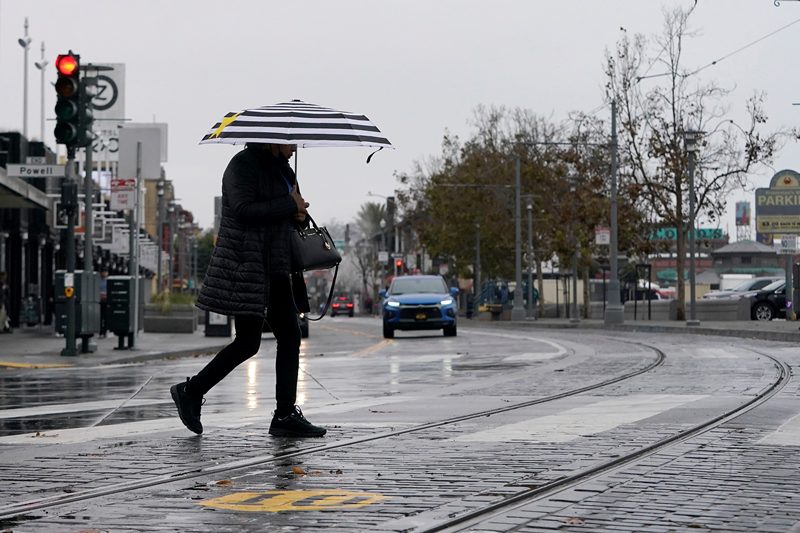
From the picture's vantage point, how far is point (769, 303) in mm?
50375

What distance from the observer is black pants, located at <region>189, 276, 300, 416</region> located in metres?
9.07

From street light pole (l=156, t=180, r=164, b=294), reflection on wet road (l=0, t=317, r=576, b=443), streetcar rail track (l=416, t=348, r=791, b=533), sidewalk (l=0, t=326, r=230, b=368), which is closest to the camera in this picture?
streetcar rail track (l=416, t=348, r=791, b=533)

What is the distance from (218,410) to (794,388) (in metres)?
5.89

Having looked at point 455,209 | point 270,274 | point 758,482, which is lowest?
point 758,482

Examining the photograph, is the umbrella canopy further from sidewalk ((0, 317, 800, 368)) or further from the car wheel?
the car wheel

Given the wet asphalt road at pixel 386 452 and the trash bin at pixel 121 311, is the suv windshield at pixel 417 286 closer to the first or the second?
the trash bin at pixel 121 311

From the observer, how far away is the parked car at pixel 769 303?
50.3 meters

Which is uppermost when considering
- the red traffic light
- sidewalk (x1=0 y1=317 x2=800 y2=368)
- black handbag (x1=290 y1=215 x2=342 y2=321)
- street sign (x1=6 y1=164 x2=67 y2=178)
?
the red traffic light

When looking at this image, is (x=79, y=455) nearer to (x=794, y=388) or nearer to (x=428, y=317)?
(x=794, y=388)

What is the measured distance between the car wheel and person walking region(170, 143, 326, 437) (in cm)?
4310

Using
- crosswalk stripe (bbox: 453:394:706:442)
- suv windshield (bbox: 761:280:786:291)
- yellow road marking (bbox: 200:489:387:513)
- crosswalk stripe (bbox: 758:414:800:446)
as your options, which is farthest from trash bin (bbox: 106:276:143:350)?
suv windshield (bbox: 761:280:786:291)

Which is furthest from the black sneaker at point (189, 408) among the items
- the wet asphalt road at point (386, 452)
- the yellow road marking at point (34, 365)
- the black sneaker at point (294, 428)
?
the yellow road marking at point (34, 365)

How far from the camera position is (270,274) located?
353 inches

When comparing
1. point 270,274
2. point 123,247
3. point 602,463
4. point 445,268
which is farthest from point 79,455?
point 445,268
